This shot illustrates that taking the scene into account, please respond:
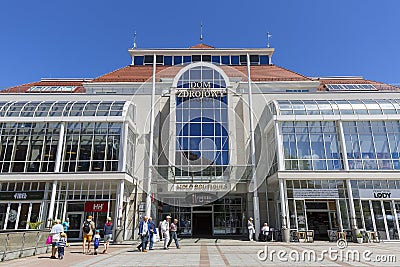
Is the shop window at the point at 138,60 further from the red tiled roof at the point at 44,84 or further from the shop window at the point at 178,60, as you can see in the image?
the red tiled roof at the point at 44,84

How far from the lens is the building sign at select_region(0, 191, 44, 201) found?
2077cm

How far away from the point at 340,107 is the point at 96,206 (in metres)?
20.4

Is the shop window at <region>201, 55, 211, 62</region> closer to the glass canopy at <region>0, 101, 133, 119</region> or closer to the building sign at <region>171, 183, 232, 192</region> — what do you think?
the glass canopy at <region>0, 101, 133, 119</region>

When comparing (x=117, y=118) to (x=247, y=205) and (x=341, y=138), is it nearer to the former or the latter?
(x=247, y=205)

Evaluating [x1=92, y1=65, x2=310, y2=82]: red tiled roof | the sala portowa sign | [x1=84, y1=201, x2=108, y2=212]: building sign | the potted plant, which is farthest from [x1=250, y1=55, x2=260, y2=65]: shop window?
[x1=84, y1=201, x2=108, y2=212]: building sign

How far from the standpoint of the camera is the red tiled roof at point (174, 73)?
31000 mm

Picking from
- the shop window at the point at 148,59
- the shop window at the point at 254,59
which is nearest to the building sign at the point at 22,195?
the shop window at the point at 148,59

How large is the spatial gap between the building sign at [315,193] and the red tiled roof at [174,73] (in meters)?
14.2

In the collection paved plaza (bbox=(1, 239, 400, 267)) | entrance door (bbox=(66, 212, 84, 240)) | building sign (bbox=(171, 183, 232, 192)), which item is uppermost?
building sign (bbox=(171, 183, 232, 192))

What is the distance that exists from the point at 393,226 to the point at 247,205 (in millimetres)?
10232

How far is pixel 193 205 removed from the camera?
23.7 meters

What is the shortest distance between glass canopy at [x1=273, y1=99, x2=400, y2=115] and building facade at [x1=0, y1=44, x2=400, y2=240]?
9 cm

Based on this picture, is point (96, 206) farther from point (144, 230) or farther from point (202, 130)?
point (202, 130)

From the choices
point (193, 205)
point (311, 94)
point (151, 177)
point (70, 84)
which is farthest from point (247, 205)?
point (70, 84)
